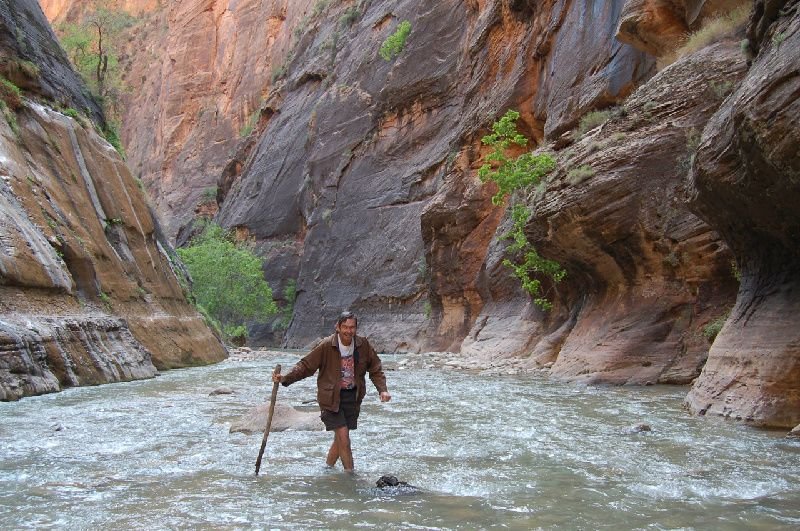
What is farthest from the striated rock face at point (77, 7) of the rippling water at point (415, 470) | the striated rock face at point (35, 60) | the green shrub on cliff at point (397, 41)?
the rippling water at point (415, 470)

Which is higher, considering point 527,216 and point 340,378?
point 527,216

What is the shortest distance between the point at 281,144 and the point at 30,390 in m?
44.8

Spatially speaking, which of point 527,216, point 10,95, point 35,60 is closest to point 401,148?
point 527,216

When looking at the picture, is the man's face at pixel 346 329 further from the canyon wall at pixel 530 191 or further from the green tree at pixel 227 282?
the green tree at pixel 227 282

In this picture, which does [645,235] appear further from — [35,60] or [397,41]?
[397,41]

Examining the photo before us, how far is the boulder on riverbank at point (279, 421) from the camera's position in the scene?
29.0ft

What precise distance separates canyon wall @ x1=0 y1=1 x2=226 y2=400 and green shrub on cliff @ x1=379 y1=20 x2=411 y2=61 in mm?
22284

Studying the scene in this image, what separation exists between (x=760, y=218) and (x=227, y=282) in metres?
40.4

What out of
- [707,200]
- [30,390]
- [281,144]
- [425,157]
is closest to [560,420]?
[707,200]

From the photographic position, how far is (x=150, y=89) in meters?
82.1

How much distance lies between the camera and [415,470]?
6.47 meters

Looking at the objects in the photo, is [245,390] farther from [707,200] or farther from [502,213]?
[502,213]

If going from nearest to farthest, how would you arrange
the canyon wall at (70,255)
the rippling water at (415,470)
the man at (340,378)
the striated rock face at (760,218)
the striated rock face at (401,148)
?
the rippling water at (415,470), the man at (340,378), the striated rock face at (760,218), the canyon wall at (70,255), the striated rock face at (401,148)

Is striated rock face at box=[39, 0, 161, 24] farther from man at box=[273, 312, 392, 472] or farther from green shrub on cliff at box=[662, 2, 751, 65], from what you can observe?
man at box=[273, 312, 392, 472]
